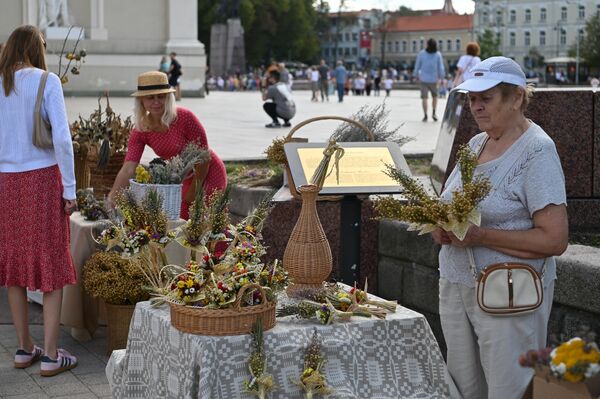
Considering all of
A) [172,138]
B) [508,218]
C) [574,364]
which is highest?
[172,138]

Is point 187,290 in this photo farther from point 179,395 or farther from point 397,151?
point 397,151

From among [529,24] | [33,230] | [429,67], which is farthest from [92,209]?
[529,24]

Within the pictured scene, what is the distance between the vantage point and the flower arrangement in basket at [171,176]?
272 inches

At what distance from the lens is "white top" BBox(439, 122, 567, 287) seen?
4.06 metres

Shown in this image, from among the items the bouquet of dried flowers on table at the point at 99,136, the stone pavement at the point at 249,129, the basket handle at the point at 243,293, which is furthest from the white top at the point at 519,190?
the stone pavement at the point at 249,129

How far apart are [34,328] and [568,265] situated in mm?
3862

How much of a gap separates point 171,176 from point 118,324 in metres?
0.97

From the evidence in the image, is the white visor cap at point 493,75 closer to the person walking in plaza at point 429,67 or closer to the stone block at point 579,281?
the stone block at point 579,281

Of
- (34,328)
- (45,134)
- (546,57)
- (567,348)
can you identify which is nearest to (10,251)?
(45,134)

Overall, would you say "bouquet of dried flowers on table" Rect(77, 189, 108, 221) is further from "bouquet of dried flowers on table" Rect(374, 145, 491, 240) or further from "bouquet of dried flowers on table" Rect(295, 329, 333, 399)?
"bouquet of dried flowers on table" Rect(374, 145, 491, 240)

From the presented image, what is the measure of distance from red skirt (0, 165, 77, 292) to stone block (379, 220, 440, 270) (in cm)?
212

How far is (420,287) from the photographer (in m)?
7.08

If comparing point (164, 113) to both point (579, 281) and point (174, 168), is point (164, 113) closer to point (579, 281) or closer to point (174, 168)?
point (174, 168)

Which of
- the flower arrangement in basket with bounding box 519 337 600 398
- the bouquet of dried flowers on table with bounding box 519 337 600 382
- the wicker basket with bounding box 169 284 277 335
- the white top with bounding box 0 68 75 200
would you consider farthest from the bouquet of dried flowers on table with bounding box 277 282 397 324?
the white top with bounding box 0 68 75 200
